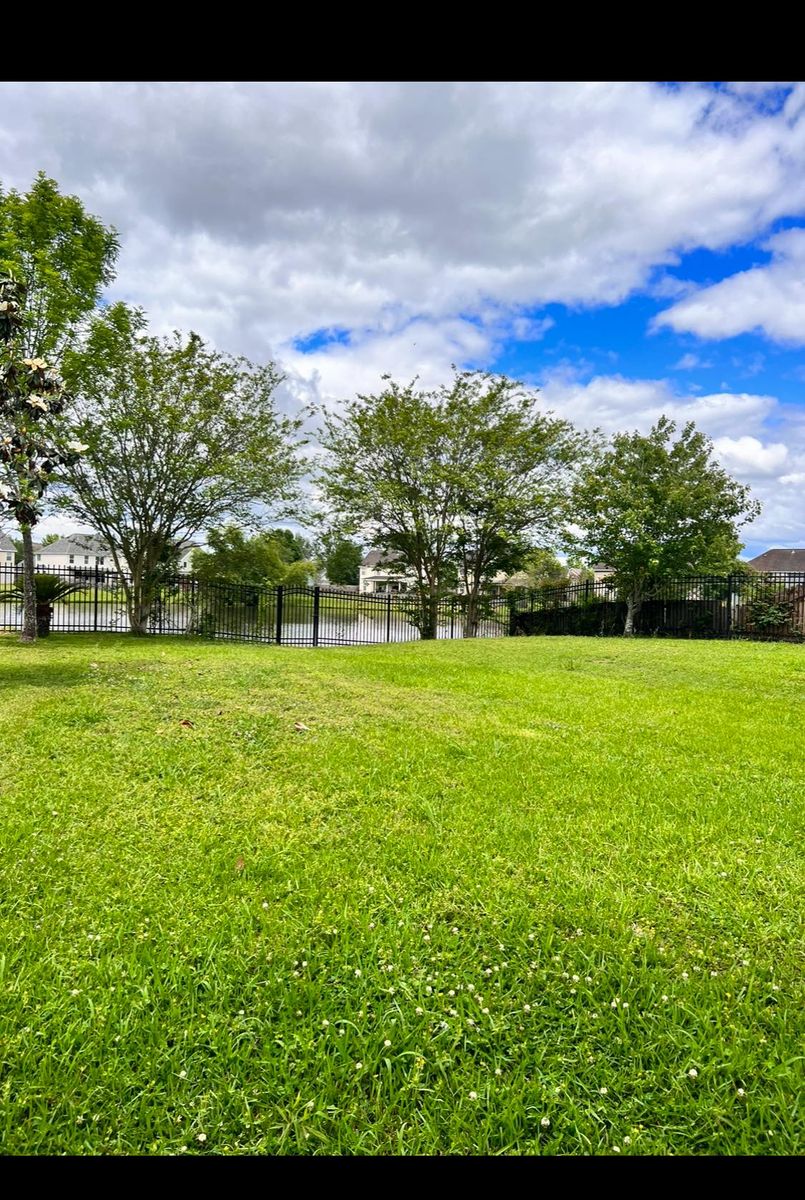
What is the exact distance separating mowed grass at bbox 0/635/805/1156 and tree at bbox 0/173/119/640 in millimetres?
8816

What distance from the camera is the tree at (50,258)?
962cm

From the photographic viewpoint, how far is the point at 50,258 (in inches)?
388

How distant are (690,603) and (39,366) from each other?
15.5 meters

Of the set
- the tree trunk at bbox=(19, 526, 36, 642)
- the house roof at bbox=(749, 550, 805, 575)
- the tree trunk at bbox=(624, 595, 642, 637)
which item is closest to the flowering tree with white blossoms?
the tree trunk at bbox=(19, 526, 36, 642)

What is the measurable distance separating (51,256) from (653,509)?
47.7 ft

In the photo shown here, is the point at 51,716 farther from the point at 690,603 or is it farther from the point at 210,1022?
the point at 690,603

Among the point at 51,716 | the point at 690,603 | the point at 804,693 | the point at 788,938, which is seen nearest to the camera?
the point at 788,938

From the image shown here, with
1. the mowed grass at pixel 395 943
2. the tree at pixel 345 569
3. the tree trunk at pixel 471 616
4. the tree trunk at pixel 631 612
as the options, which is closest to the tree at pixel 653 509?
the tree trunk at pixel 631 612

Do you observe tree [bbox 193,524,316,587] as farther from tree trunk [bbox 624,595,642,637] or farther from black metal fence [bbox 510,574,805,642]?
tree trunk [bbox 624,595,642,637]

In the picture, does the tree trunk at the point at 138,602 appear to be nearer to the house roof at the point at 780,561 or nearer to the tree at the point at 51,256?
the tree at the point at 51,256

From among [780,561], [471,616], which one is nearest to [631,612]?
[471,616]

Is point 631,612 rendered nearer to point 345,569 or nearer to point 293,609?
point 293,609
